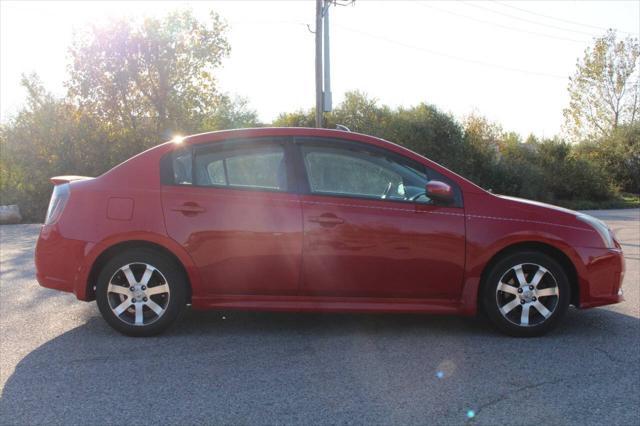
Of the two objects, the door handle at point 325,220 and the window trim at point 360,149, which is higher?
the window trim at point 360,149

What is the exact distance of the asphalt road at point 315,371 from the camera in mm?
3393

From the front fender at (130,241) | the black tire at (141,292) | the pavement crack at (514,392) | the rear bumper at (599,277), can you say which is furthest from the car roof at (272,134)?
the pavement crack at (514,392)

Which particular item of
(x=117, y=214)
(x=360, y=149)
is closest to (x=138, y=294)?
(x=117, y=214)

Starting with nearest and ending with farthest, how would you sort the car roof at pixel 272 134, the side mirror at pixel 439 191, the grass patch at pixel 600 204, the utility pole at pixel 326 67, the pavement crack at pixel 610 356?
the pavement crack at pixel 610 356, the side mirror at pixel 439 191, the car roof at pixel 272 134, the utility pole at pixel 326 67, the grass patch at pixel 600 204

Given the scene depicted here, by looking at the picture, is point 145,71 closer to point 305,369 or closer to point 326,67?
point 326,67

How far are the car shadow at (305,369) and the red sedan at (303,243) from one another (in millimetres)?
271

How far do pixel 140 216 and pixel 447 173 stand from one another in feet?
7.86

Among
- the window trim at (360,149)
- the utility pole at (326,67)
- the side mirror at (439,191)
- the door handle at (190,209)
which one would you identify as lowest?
the door handle at (190,209)

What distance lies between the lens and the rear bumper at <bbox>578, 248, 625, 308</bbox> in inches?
193

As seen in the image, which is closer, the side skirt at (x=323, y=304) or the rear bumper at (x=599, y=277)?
the side skirt at (x=323, y=304)

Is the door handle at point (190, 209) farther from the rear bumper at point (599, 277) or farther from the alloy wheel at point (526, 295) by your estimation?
the rear bumper at point (599, 277)

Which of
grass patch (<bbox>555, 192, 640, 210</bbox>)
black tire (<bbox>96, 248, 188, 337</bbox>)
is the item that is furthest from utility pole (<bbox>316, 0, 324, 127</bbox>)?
black tire (<bbox>96, 248, 188, 337</bbox>)

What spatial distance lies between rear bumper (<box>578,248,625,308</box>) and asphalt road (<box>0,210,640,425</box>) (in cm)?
30

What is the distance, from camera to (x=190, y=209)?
4.76 metres
